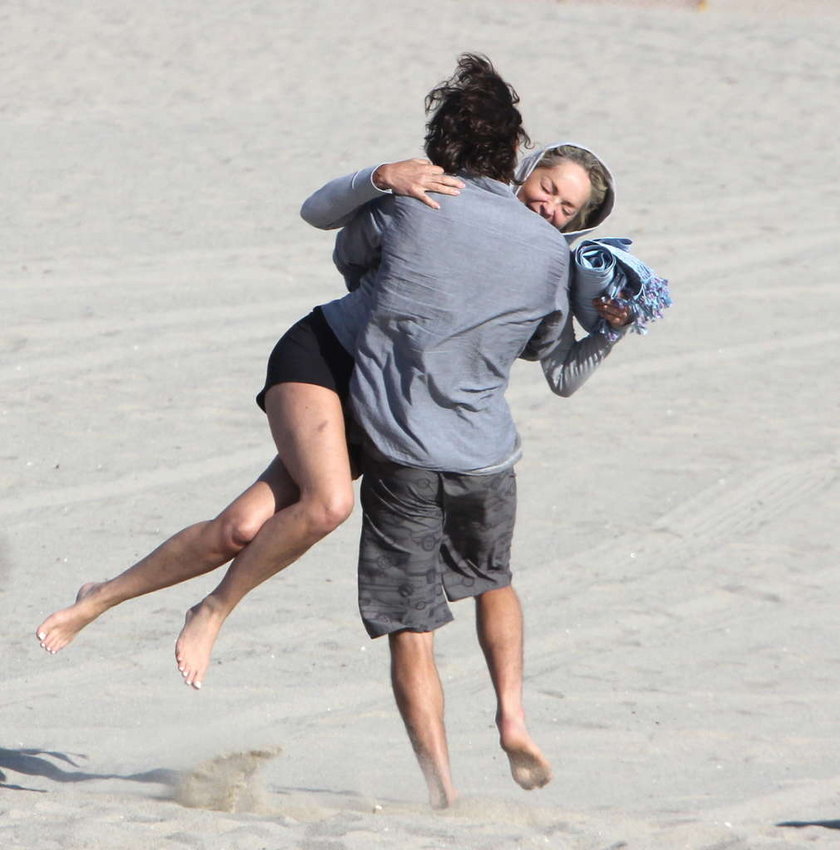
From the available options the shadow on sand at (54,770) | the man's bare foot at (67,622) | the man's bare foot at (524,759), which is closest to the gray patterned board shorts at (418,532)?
the man's bare foot at (524,759)

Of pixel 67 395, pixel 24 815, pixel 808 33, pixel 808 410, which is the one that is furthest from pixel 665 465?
pixel 808 33

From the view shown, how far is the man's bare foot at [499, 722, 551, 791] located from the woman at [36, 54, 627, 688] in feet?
2.60

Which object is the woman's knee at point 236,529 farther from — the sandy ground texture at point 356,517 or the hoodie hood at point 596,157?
the hoodie hood at point 596,157

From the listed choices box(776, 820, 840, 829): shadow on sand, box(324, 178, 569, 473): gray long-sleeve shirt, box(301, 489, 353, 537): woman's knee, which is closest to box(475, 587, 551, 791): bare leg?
box(324, 178, 569, 473): gray long-sleeve shirt

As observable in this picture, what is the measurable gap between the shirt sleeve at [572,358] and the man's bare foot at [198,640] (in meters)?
1.15

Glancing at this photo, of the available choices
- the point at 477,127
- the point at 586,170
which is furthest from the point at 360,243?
the point at 586,170

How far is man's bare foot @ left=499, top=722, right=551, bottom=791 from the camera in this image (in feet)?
13.6

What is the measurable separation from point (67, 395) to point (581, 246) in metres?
5.16

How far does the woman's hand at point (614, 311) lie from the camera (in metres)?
4.02

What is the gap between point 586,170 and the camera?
13.2 ft

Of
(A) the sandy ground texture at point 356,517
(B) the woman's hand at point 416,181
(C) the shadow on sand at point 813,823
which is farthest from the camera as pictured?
(A) the sandy ground texture at point 356,517

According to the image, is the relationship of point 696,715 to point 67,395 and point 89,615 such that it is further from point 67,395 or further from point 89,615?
point 67,395

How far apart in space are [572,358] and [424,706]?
1064mm

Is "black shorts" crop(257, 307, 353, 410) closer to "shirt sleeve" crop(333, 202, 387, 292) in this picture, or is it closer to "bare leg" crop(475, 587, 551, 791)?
"shirt sleeve" crop(333, 202, 387, 292)
